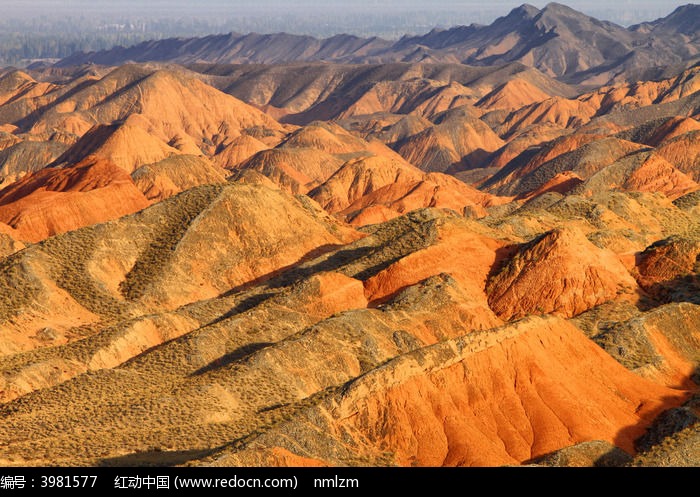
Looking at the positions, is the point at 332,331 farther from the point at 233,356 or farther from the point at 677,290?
the point at 677,290

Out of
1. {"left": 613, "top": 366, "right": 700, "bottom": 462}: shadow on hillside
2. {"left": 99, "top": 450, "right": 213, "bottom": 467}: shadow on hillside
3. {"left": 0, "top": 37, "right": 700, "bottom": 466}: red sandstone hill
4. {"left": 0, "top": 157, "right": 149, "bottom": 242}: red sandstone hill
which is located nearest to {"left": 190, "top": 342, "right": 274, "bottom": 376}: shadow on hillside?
{"left": 0, "top": 37, "right": 700, "bottom": 466}: red sandstone hill

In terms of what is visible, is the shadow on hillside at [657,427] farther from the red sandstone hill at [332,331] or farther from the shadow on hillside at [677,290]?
the shadow on hillside at [677,290]

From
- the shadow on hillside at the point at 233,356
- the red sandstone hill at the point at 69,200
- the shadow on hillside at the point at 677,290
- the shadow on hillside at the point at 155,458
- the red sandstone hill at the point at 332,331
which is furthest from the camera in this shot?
the red sandstone hill at the point at 69,200

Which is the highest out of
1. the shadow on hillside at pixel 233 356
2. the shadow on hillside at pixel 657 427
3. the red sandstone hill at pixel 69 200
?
the red sandstone hill at pixel 69 200

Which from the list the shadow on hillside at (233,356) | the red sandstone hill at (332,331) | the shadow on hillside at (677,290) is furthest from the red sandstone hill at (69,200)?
the shadow on hillside at (677,290)

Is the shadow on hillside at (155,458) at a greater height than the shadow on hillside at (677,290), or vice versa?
the shadow on hillside at (677,290)

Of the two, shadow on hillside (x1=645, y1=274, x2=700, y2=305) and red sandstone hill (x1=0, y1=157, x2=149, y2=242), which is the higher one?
red sandstone hill (x1=0, y1=157, x2=149, y2=242)

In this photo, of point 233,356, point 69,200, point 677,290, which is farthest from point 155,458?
point 69,200

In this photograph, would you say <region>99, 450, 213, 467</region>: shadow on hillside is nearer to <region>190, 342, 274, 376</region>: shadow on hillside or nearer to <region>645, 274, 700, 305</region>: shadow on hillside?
<region>190, 342, 274, 376</region>: shadow on hillside

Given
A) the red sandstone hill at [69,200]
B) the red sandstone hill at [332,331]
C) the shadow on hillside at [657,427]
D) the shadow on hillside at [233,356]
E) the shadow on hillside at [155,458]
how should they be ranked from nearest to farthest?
the shadow on hillside at [155,458]
the red sandstone hill at [332,331]
the shadow on hillside at [657,427]
the shadow on hillside at [233,356]
the red sandstone hill at [69,200]
